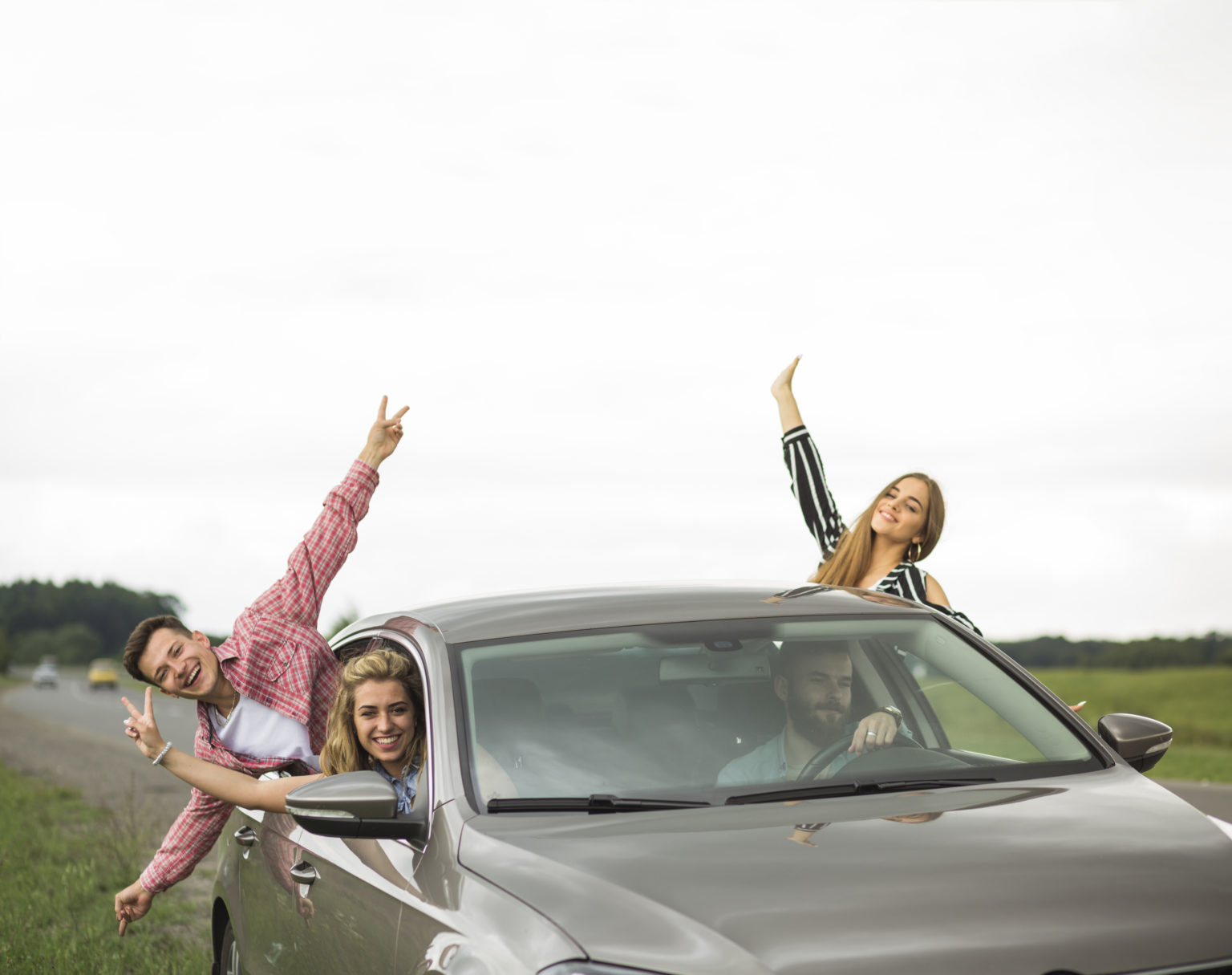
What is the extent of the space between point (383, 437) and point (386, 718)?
2.58 metres

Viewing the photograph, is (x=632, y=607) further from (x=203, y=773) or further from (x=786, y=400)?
(x=786, y=400)

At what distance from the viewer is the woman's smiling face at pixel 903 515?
5.58m

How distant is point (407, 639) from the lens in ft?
13.5

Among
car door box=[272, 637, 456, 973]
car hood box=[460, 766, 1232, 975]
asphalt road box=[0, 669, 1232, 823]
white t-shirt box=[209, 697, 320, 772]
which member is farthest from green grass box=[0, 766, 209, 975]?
car hood box=[460, 766, 1232, 975]

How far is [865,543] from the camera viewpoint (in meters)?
5.63

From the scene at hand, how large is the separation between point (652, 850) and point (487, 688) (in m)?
0.84

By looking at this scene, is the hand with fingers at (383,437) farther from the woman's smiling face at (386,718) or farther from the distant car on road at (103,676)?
the distant car on road at (103,676)

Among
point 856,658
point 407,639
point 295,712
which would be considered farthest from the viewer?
point 295,712

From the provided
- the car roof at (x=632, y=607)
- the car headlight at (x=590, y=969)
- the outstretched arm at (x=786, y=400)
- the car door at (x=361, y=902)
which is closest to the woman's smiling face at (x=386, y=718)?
the car door at (x=361, y=902)

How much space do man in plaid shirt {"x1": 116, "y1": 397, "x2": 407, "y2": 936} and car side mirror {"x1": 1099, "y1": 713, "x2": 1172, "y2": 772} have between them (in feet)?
8.58

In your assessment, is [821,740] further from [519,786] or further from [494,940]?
[494,940]

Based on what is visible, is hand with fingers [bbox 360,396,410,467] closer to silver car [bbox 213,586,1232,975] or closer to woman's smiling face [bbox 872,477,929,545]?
silver car [bbox 213,586,1232,975]

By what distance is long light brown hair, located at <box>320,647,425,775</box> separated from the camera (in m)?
4.04

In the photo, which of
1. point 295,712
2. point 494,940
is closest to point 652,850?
point 494,940
